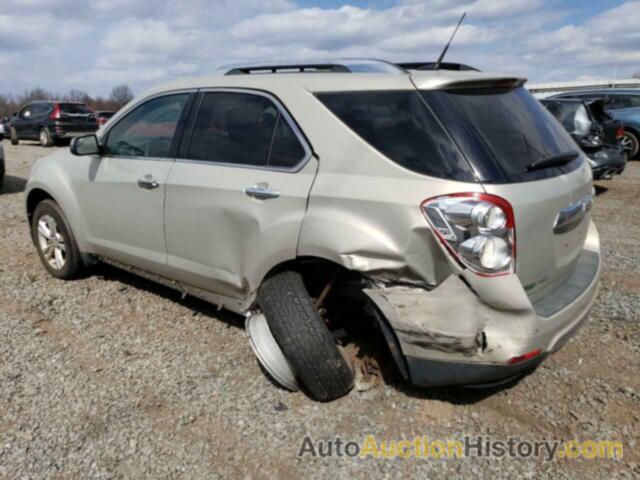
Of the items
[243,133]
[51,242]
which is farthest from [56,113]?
[243,133]

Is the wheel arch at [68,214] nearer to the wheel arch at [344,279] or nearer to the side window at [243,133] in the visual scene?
the side window at [243,133]

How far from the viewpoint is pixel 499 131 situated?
8.14 feet

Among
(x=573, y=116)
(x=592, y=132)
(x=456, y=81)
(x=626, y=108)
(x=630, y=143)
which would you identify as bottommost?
(x=630, y=143)

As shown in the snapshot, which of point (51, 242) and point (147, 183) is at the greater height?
point (147, 183)

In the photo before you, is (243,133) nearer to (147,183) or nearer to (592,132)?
(147,183)

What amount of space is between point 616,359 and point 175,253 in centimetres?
283

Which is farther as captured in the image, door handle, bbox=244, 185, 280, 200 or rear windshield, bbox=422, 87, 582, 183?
door handle, bbox=244, 185, 280, 200

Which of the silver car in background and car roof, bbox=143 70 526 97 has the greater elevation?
car roof, bbox=143 70 526 97

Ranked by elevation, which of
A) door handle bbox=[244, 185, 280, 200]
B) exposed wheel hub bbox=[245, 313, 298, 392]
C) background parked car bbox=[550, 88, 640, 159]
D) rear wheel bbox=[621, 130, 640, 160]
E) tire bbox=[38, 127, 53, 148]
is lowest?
rear wheel bbox=[621, 130, 640, 160]

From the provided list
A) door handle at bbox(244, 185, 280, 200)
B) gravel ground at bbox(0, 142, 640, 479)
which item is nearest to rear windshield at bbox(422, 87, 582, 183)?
door handle at bbox(244, 185, 280, 200)

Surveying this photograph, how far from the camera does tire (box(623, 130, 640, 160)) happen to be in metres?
12.6

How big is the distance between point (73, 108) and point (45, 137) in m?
1.34

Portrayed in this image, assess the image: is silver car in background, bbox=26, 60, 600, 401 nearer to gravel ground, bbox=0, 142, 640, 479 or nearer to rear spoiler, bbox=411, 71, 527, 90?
rear spoiler, bbox=411, 71, 527, 90

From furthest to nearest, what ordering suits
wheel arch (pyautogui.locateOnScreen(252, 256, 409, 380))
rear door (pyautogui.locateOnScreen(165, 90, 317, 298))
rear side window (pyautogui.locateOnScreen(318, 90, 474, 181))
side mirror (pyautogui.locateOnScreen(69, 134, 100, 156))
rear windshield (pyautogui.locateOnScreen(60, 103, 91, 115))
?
rear windshield (pyautogui.locateOnScreen(60, 103, 91, 115)) → side mirror (pyautogui.locateOnScreen(69, 134, 100, 156)) → rear door (pyautogui.locateOnScreen(165, 90, 317, 298)) → wheel arch (pyautogui.locateOnScreen(252, 256, 409, 380)) → rear side window (pyautogui.locateOnScreen(318, 90, 474, 181))
